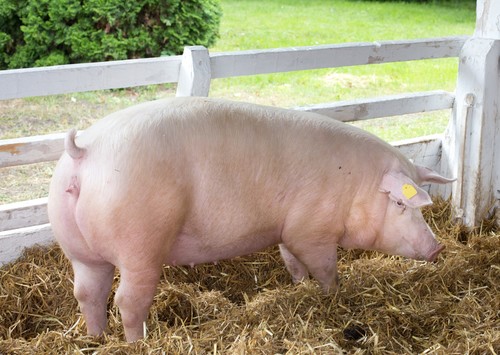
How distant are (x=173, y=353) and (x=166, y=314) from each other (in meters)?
0.67

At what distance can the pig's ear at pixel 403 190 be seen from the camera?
3.73 meters

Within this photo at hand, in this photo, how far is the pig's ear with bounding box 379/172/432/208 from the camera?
373cm

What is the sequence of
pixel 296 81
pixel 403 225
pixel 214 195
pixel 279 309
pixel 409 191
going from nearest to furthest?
pixel 214 195, pixel 279 309, pixel 409 191, pixel 403 225, pixel 296 81

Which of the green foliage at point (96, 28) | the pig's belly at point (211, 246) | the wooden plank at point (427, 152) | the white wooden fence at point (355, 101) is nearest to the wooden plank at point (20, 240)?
the white wooden fence at point (355, 101)

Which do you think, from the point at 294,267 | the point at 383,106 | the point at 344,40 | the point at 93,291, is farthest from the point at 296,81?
the point at 93,291

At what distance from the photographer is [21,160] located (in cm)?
401

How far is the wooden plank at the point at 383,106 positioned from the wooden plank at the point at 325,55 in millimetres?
270

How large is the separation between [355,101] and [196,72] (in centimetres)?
132

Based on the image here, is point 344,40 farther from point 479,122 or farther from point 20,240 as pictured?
point 20,240

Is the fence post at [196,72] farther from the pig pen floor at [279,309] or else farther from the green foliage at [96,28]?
the green foliage at [96,28]

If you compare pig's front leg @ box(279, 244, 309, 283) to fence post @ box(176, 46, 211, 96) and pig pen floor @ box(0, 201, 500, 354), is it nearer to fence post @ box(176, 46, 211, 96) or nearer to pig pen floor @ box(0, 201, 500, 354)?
pig pen floor @ box(0, 201, 500, 354)

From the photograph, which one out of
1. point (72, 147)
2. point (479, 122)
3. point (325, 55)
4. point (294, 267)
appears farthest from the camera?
point (479, 122)

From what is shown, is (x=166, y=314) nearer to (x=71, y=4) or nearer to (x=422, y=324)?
(x=422, y=324)

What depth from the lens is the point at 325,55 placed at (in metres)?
4.85
